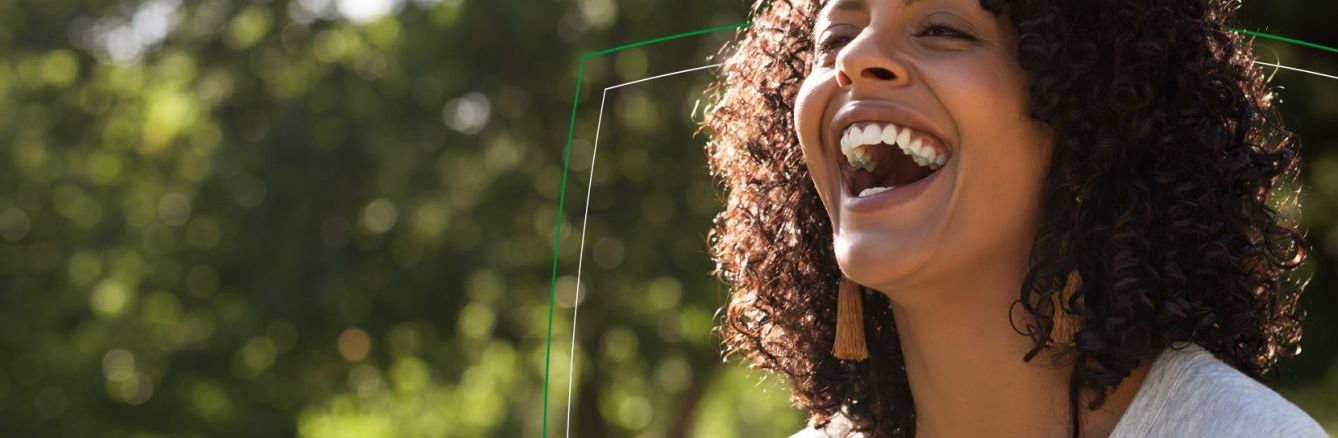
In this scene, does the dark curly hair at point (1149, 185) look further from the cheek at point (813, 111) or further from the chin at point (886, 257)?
the cheek at point (813, 111)

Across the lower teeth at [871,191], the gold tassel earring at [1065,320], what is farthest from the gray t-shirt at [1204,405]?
the lower teeth at [871,191]

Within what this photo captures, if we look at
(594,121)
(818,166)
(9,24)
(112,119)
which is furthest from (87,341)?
(818,166)

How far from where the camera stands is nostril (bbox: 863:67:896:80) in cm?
272

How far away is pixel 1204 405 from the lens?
2.58 metres

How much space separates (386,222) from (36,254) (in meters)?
4.57

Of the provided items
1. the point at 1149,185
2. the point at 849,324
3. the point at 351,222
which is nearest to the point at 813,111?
the point at 849,324

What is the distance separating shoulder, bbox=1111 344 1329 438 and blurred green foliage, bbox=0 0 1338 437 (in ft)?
18.5

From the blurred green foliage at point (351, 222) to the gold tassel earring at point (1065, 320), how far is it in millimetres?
5688

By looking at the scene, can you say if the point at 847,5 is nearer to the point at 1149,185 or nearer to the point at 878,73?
the point at 878,73

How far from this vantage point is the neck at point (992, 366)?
278 centimetres

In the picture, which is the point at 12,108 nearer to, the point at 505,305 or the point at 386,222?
the point at 386,222

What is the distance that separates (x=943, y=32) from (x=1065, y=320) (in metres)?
0.53

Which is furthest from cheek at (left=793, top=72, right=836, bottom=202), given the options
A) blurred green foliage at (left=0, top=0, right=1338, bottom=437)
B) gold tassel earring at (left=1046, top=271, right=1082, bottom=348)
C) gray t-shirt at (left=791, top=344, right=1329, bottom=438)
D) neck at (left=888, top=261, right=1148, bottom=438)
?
blurred green foliage at (left=0, top=0, right=1338, bottom=437)

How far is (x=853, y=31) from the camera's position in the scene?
287 centimetres
